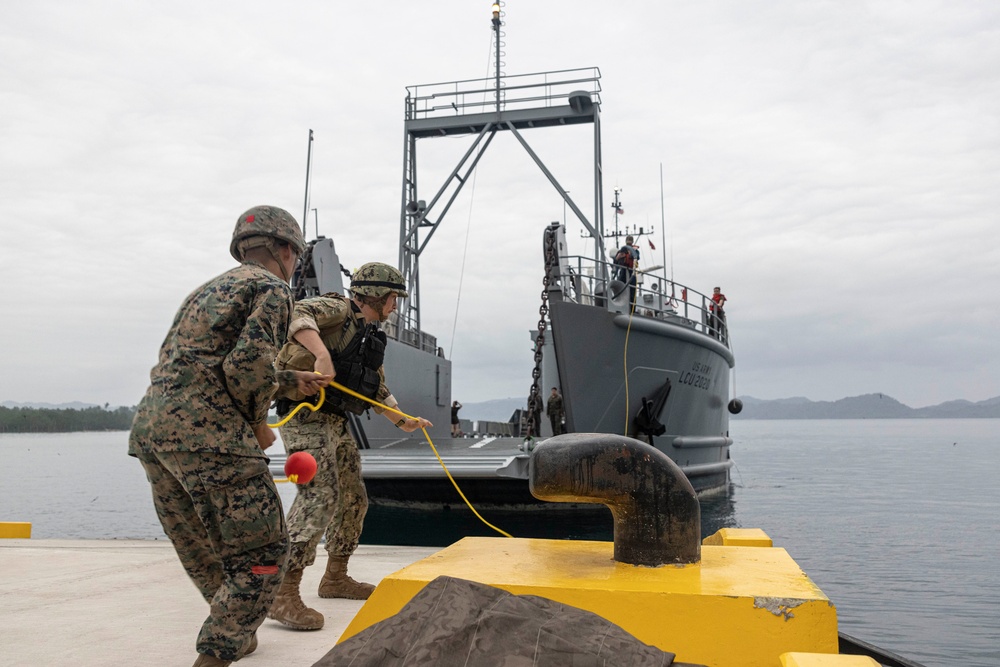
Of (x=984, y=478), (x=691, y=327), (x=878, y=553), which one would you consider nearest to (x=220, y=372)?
(x=878, y=553)

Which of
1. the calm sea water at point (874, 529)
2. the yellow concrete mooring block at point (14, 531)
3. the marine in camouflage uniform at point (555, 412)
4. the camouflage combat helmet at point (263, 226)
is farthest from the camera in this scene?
the marine in camouflage uniform at point (555, 412)

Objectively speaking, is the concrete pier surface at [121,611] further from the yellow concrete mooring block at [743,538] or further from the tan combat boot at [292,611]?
the yellow concrete mooring block at [743,538]

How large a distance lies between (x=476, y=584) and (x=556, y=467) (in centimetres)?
69

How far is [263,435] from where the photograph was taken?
2295 millimetres

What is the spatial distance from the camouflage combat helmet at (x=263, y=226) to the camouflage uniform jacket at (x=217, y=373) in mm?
212

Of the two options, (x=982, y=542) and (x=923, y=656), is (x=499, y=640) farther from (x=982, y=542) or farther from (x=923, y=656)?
(x=982, y=542)

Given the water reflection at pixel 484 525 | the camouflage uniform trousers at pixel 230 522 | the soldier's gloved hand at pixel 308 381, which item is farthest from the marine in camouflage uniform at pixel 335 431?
the water reflection at pixel 484 525

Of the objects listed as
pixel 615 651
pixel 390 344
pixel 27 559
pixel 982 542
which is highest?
pixel 390 344

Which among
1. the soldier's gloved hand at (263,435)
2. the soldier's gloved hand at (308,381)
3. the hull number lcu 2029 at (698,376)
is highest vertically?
the hull number lcu 2029 at (698,376)

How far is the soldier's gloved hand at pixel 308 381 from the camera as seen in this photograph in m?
2.50

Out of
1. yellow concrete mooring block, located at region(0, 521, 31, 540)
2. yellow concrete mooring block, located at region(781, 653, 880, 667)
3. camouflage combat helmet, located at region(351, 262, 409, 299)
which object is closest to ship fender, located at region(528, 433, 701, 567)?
yellow concrete mooring block, located at region(781, 653, 880, 667)

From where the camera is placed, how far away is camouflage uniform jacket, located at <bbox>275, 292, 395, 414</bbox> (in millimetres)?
3229

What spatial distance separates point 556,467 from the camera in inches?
102

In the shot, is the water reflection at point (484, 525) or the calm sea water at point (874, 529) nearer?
the calm sea water at point (874, 529)
